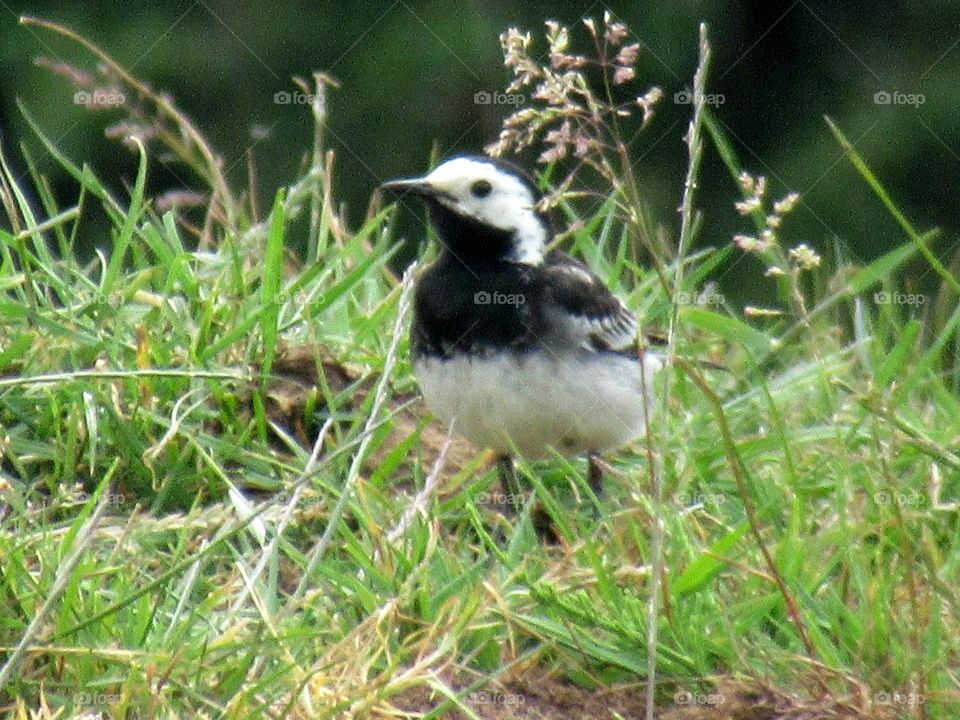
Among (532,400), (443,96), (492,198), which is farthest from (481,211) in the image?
(443,96)

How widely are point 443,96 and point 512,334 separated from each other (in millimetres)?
7667

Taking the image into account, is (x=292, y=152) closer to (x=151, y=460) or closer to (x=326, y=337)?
(x=326, y=337)

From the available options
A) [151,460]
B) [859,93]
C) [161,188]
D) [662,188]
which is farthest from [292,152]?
[151,460]

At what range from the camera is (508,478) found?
15.2 ft

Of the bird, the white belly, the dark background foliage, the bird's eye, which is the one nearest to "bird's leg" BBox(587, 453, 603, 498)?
the bird

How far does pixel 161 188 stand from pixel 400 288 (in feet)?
23.6

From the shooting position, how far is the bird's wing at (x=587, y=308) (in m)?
4.75

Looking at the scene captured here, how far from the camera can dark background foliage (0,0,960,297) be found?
37.8ft

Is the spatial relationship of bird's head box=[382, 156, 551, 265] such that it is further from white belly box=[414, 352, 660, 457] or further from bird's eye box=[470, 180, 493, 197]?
white belly box=[414, 352, 660, 457]

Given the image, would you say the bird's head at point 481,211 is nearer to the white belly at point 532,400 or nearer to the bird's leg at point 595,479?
the white belly at point 532,400

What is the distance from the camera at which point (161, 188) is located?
12.0 metres

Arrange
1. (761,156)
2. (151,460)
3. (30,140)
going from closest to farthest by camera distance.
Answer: (151,460) → (30,140) → (761,156)

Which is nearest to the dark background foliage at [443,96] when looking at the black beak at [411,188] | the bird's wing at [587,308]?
the bird's wing at [587,308]

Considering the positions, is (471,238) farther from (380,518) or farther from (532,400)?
(380,518)
